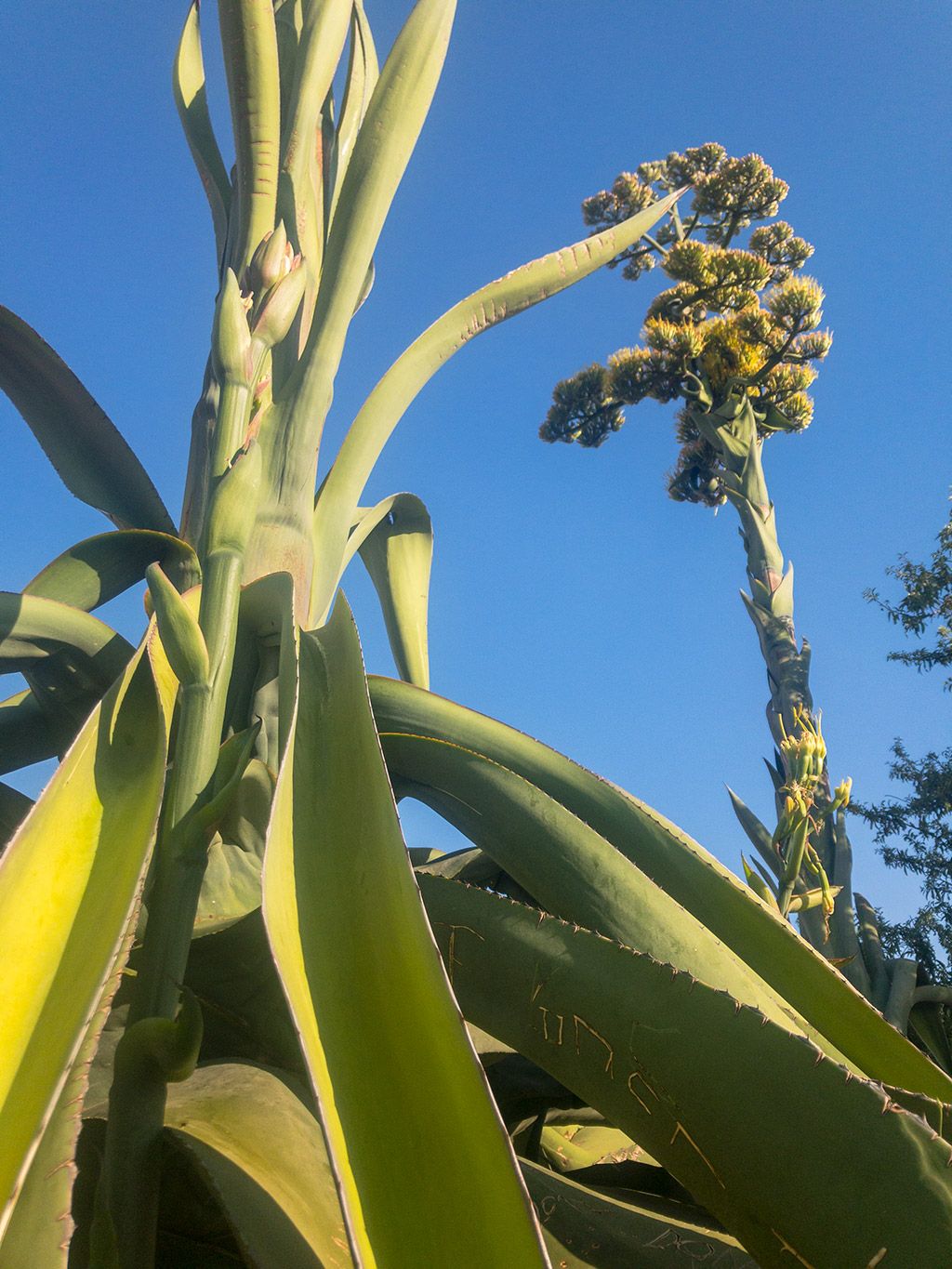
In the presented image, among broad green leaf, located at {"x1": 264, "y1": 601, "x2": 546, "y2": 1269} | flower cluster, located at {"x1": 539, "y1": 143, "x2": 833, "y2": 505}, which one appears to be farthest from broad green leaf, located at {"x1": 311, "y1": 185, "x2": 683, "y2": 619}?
flower cluster, located at {"x1": 539, "y1": 143, "x2": 833, "y2": 505}

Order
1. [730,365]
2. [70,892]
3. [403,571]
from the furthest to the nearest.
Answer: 1. [730,365]
2. [403,571]
3. [70,892]

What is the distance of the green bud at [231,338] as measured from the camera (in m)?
0.86

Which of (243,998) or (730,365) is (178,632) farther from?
(730,365)

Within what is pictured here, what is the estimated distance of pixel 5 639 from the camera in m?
0.81

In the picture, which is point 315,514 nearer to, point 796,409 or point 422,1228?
point 422,1228

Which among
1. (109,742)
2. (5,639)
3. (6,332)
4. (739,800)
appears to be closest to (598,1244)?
(109,742)

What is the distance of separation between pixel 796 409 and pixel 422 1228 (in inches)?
210

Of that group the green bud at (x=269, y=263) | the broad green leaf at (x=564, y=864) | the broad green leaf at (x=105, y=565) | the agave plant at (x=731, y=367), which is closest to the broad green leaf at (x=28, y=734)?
the broad green leaf at (x=105, y=565)

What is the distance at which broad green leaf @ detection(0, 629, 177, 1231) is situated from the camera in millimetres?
386

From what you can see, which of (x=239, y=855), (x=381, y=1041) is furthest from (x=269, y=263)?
(x=381, y=1041)

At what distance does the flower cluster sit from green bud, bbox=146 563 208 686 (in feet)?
14.8

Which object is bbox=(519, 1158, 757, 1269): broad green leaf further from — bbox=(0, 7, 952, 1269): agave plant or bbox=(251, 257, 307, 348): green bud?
bbox=(251, 257, 307, 348): green bud

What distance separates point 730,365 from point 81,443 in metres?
4.51

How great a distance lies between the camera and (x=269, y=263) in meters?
0.98
